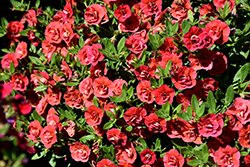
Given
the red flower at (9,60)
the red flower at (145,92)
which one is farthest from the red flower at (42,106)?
the red flower at (145,92)

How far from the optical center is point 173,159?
1.50m

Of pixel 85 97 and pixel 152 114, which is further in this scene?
pixel 85 97

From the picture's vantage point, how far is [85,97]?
5.48 feet

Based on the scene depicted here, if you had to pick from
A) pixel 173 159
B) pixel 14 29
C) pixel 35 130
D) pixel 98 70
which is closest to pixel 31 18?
pixel 14 29

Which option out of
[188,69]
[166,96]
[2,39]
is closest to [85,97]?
[166,96]

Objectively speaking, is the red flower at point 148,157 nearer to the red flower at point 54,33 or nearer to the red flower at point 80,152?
the red flower at point 80,152

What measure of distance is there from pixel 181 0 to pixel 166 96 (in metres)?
0.62

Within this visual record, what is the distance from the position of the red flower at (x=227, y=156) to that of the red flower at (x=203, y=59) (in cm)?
46

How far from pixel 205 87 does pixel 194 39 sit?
1.01ft

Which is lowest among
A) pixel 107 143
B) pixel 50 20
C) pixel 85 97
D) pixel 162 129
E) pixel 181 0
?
pixel 107 143

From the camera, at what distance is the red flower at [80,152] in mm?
1656

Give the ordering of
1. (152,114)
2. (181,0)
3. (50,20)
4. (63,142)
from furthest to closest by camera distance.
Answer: (50,20)
(63,142)
(181,0)
(152,114)

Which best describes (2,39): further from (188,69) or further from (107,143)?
(188,69)

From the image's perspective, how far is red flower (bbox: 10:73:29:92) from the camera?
1.80 metres
